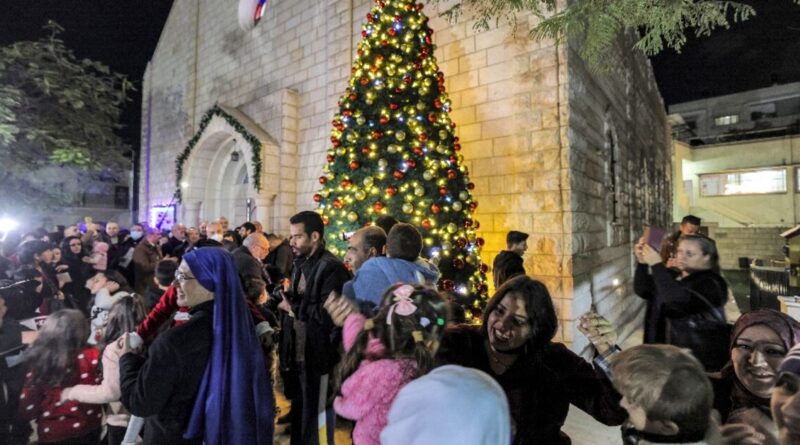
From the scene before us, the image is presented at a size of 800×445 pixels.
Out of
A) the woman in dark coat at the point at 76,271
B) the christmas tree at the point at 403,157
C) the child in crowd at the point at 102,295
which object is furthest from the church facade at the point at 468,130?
the child in crowd at the point at 102,295

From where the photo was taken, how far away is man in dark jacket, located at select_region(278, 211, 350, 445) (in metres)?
3.33

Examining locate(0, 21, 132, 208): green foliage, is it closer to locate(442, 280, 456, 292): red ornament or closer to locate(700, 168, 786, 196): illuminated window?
locate(442, 280, 456, 292): red ornament

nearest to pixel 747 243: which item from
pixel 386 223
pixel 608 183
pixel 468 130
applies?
pixel 608 183

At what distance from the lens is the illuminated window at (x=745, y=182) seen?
21.1 meters

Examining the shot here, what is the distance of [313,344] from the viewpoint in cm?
334

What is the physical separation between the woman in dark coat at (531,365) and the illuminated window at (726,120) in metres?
36.4

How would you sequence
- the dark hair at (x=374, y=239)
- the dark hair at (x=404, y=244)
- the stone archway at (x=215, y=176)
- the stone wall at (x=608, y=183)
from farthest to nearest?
the stone archway at (x=215, y=176)
the stone wall at (x=608, y=183)
the dark hair at (x=374, y=239)
the dark hair at (x=404, y=244)

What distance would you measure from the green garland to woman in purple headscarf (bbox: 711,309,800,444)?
27.4 ft

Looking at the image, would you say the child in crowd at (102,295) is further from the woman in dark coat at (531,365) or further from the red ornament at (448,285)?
the red ornament at (448,285)

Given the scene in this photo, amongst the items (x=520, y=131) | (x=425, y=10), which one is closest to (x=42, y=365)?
(x=520, y=131)

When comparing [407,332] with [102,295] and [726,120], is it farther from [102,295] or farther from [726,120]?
[726,120]

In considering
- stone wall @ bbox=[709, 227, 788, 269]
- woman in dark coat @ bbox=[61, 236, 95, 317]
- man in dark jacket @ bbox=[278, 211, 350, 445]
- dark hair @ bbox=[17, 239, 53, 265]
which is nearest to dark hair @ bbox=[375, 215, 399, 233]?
man in dark jacket @ bbox=[278, 211, 350, 445]

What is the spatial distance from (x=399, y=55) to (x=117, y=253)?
5959 millimetres

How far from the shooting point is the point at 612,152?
7902 mm
